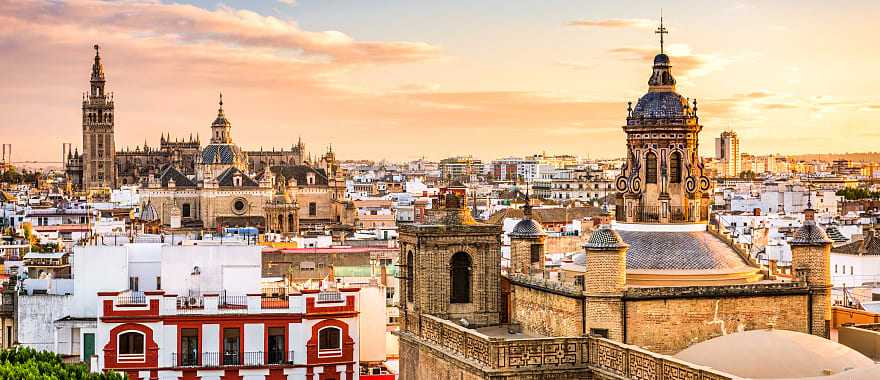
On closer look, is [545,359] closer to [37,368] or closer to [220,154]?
[37,368]

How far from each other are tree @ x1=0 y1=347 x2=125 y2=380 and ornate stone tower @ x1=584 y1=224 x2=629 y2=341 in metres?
8.71

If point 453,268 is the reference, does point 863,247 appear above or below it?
below

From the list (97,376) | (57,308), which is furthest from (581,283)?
(57,308)

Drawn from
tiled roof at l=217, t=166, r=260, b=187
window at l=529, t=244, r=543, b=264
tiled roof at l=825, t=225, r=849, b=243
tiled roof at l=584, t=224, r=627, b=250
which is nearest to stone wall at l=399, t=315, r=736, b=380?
tiled roof at l=584, t=224, r=627, b=250

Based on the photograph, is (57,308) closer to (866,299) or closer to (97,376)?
(97,376)

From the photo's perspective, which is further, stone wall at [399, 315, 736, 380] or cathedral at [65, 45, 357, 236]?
cathedral at [65, 45, 357, 236]

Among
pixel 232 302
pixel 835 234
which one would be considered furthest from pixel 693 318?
pixel 835 234

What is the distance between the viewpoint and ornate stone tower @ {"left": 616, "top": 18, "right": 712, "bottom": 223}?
28.0 metres

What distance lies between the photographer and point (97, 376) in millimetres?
26031

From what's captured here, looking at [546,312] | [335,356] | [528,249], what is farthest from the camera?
[335,356]

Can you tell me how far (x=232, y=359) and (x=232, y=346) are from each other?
0.29 meters

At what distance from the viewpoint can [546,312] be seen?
2700 cm

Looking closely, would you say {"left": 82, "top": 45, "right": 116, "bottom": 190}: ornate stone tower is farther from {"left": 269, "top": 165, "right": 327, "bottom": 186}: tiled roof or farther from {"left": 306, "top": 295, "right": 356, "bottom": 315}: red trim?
{"left": 306, "top": 295, "right": 356, "bottom": 315}: red trim

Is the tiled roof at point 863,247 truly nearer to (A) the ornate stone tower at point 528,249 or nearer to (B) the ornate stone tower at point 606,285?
(A) the ornate stone tower at point 528,249
